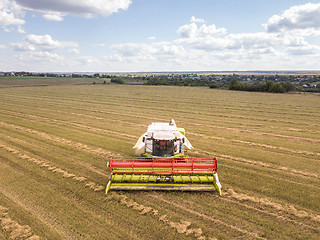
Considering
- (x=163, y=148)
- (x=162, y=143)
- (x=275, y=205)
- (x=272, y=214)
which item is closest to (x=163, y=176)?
(x=163, y=148)

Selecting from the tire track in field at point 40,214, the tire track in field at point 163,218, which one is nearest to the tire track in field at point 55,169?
the tire track in field at point 163,218

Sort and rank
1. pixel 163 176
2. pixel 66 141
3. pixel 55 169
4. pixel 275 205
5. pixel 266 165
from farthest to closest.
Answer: pixel 66 141 → pixel 266 165 → pixel 55 169 → pixel 163 176 → pixel 275 205

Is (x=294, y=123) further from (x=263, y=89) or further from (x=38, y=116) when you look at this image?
(x=263, y=89)

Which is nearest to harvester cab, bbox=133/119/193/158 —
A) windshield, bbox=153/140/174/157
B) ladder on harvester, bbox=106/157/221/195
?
windshield, bbox=153/140/174/157

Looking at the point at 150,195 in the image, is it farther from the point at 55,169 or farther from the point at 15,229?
the point at 55,169

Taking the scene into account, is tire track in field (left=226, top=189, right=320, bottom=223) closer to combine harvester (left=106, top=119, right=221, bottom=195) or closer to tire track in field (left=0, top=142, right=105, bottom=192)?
combine harvester (left=106, top=119, right=221, bottom=195)

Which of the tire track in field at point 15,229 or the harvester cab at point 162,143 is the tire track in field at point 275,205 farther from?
the tire track in field at point 15,229
